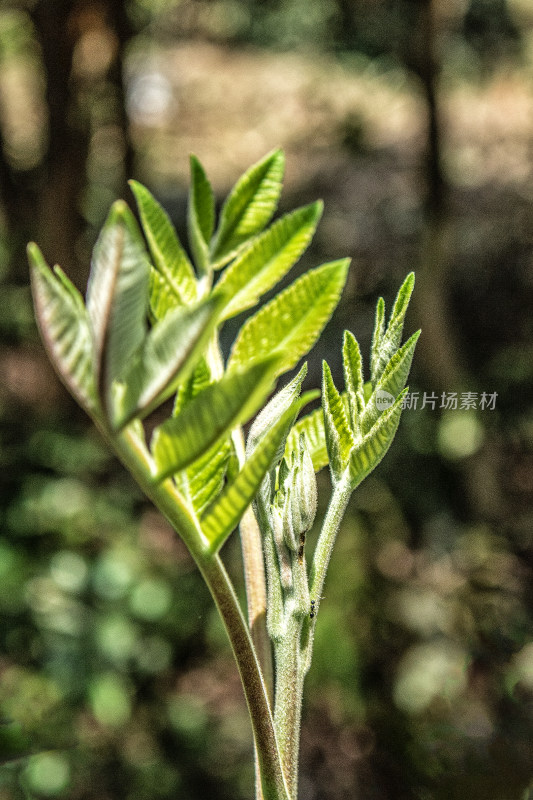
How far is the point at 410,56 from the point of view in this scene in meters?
1.93

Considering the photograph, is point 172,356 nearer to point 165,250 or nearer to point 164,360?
point 164,360

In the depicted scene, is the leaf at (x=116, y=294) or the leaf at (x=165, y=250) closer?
the leaf at (x=116, y=294)

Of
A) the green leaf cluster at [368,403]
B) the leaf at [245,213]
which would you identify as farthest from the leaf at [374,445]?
the leaf at [245,213]

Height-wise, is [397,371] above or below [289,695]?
above

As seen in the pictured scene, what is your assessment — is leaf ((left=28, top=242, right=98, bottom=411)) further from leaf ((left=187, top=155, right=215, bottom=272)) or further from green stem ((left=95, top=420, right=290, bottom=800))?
leaf ((left=187, top=155, right=215, bottom=272))

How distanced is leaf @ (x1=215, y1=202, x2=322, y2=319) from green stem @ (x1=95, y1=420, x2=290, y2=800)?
0.09 metres

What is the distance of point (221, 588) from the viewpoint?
0.21 meters

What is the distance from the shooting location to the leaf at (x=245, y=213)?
0.32m

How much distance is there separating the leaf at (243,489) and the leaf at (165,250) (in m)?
0.11

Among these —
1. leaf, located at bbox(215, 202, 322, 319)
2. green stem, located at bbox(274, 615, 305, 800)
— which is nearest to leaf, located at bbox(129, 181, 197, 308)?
leaf, located at bbox(215, 202, 322, 319)

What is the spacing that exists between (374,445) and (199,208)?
0.51 ft

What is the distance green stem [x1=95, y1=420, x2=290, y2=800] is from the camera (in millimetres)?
192

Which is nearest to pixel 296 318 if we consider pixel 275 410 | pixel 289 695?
pixel 275 410

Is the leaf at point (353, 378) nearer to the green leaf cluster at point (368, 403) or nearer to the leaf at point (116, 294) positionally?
the green leaf cluster at point (368, 403)
